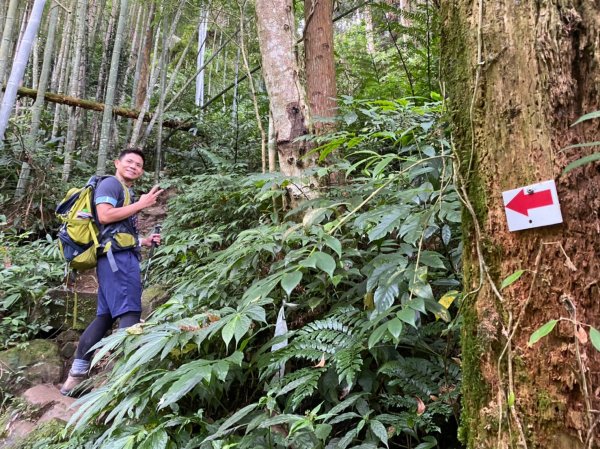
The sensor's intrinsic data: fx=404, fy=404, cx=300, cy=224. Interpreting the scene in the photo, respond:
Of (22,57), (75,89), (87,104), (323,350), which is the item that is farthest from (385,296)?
(75,89)

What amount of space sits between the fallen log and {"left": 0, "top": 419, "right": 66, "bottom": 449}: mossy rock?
5.53 meters

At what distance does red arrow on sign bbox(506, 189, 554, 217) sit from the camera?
88 centimetres

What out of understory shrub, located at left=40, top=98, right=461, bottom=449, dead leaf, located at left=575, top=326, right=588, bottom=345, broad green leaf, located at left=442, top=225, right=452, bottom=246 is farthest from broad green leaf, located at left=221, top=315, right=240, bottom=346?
dead leaf, located at left=575, top=326, right=588, bottom=345

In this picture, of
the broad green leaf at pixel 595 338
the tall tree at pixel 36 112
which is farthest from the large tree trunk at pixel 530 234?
the tall tree at pixel 36 112

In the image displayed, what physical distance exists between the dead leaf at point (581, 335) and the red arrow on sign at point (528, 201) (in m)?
0.26

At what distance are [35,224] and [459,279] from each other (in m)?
5.49

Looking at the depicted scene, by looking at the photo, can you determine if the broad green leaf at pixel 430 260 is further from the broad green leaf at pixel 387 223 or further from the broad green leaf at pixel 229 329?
the broad green leaf at pixel 229 329

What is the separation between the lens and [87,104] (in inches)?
261

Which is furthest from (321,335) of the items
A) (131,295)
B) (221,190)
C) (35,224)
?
(35,224)

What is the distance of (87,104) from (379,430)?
23.2 feet

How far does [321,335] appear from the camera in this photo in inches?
61.1

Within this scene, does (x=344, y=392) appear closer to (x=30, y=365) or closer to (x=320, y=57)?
(x=30, y=365)

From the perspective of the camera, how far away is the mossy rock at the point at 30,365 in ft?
10.1

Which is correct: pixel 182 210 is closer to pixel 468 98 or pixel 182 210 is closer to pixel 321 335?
pixel 321 335
